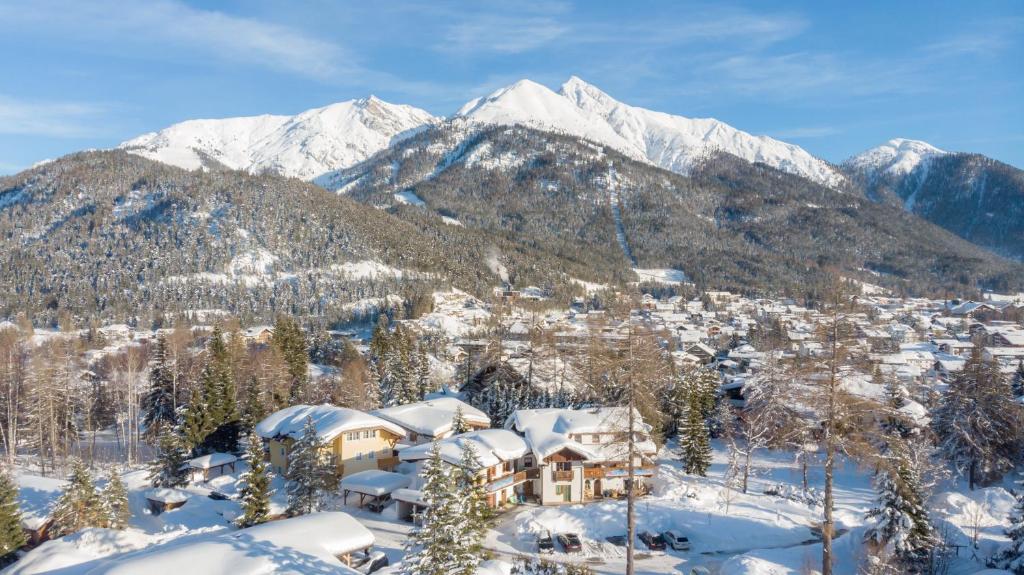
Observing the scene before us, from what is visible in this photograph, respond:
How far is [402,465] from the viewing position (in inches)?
1344

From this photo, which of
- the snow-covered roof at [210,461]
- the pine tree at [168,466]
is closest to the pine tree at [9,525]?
the pine tree at [168,466]

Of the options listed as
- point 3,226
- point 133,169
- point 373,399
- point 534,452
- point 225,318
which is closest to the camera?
point 534,452

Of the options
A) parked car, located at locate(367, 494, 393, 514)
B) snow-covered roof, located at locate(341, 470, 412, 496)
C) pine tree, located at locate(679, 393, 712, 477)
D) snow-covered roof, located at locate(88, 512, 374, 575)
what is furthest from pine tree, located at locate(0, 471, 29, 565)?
pine tree, located at locate(679, 393, 712, 477)

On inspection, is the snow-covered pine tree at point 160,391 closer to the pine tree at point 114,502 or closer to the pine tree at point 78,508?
the pine tree at point 114,502

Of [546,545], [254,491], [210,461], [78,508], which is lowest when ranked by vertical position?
[210,461]

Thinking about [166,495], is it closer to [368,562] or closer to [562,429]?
[368,562]

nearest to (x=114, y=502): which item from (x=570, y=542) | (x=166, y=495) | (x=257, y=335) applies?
(x=166, y=495)

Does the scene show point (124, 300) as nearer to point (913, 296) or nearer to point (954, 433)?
point (954, 433)

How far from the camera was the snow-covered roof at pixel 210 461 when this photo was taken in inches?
1416

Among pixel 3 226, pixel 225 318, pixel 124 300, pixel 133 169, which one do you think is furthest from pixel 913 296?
pixel 3 226

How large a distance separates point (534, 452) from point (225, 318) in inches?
3616

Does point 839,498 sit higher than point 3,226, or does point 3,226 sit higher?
point 3,226

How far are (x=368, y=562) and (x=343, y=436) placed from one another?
1171 centimetres

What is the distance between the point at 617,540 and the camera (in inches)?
1046
